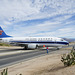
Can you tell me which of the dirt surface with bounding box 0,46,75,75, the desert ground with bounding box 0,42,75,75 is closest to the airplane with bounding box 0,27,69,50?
the desert ground with bounding box 0,42,75,75

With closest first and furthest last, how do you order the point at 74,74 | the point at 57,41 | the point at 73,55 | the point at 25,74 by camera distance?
the point at 74,74 < the point at 25,74 < the point at 73,55 < the point at 57,41

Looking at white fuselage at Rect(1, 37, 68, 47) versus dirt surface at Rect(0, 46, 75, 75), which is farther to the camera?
white fuselage at Rect(1, 37, 68, 47)

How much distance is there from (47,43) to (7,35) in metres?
14.5

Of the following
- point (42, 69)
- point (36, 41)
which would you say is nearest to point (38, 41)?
point (36, 41)

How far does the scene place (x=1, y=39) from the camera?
35125mm

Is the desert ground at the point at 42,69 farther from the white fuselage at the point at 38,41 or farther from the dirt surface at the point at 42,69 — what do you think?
the white fuselage at the point at 38,41

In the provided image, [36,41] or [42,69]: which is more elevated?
[36,41]

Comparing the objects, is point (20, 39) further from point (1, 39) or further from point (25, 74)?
point (25, 74)

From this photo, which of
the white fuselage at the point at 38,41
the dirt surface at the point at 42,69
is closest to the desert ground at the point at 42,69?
the dirt surface at the point at 42,69

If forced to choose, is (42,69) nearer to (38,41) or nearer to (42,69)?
(42,69)

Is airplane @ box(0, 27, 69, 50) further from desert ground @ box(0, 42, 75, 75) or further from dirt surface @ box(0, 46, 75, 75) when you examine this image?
dirt surface @ box(0, 46, 75, 75)

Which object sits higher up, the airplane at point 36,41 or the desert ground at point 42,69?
the airplane at point 36,41

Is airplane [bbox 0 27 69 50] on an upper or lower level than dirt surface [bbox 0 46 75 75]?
upper

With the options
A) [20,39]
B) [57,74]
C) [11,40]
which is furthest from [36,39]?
[57,74]
